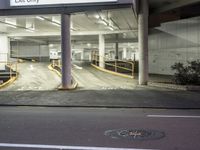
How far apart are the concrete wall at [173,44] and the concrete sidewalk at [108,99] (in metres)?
10.5

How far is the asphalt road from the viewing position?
25.1 ft

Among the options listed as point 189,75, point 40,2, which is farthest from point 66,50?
point 189,75

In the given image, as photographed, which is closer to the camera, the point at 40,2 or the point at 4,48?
the point at 40,2

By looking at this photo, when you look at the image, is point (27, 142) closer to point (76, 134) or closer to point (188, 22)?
point (76, 134)

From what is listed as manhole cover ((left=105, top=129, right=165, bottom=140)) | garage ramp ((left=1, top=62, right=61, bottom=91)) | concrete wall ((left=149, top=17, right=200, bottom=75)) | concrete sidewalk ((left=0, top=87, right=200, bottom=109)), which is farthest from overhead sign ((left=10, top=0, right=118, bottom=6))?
concrete wall ((left=149, top=17, right=200, bottom=75))

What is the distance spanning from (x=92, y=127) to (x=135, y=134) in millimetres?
1329

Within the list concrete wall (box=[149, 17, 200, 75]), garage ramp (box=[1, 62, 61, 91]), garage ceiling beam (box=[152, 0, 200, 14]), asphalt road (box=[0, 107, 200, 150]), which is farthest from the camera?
concrete wall (box=[149, 17, 200, 75])

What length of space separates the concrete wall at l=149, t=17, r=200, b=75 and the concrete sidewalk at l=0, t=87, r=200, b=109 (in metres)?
10.5

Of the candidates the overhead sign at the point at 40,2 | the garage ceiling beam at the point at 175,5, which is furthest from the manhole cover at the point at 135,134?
the garage ceiling beam at the point at 175,5

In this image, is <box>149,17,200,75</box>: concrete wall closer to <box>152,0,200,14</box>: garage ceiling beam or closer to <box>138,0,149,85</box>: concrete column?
<box>152,0,200,14</box>: garage ceiling beam

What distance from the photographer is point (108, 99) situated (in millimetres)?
15773

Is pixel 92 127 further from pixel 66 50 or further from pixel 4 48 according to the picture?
pixel 4 48

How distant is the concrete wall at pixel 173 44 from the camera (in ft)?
92.2

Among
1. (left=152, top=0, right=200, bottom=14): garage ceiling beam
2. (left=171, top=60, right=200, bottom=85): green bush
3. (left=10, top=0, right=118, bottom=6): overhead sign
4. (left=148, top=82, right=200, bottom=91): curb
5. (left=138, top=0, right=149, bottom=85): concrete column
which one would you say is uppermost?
(left=152, top=0, right=200, bottom=14): garage ceiling beam
